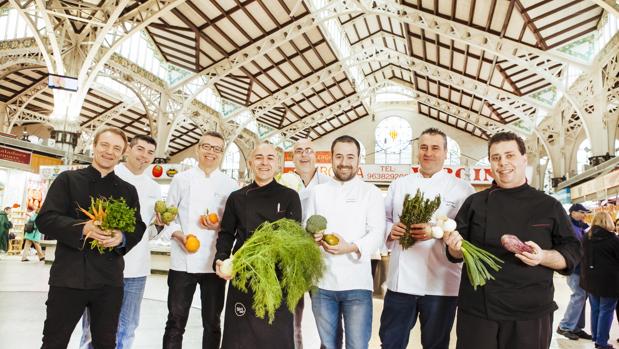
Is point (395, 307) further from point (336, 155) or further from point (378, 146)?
point (378, 146)

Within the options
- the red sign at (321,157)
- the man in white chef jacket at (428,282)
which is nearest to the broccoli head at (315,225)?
the man in white chef jacket at (428,282)

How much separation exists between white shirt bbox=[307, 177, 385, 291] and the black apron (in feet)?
1.04

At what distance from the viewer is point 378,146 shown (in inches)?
1068

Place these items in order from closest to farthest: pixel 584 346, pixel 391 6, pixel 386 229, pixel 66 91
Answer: pixel 386 229 < pixel 584 346 < pixel 66 91 < pixel 391 6

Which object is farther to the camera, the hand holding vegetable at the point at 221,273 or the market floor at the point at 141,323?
the market floor at the point at 141,323

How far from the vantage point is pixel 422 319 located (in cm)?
249

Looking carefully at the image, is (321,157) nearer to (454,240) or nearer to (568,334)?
(568,334)

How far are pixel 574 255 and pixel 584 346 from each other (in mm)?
3573

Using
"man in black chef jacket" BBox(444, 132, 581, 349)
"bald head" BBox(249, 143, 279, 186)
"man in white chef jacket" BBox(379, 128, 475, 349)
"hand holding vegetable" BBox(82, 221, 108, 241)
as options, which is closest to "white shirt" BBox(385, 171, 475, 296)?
"man in white chef jacket" BBox(379, 128, 475, 349)

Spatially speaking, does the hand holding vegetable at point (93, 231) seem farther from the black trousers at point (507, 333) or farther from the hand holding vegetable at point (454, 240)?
the black trousers at point (507, 333)

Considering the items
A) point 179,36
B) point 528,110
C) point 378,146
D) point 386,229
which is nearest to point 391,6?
point 179,36

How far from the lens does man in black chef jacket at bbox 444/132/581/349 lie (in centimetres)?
187

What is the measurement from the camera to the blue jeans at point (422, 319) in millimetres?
2426

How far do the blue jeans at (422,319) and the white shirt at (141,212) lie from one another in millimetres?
1621
